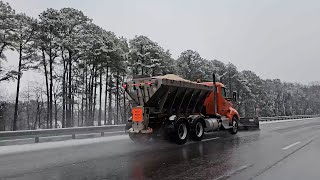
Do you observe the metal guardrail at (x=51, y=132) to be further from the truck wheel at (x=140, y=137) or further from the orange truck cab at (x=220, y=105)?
the orange truck cab at (x=220, y=105)

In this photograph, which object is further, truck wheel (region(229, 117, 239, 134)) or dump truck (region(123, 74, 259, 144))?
truck wheel (region(229, 117, 239, 134))

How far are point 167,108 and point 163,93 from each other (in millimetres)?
897

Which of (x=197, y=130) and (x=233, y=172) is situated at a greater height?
(x=197, y=130)

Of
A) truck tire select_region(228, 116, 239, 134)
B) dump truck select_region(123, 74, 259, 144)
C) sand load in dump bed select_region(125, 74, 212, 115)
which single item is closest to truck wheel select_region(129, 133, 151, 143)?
dump truck select_region(123, 74, 259, 144)

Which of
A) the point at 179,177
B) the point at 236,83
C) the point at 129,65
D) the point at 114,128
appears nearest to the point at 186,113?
the point at 114,128

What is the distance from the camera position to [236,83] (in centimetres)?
7875

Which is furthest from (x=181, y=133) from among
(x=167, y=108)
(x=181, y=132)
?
(x=167, y=108)

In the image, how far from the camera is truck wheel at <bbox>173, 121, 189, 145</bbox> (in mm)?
13039

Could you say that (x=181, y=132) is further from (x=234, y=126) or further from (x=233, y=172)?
(x=233, y=172)

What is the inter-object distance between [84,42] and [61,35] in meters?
2.86

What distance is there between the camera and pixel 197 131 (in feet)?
47.8

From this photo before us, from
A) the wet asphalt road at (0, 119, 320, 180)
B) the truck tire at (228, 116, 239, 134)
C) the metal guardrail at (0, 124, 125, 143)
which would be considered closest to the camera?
the wet asphalt road at (0, 119, 320, 180)

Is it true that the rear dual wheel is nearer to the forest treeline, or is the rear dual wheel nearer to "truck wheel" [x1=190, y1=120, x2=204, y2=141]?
"truck wheel" [x1=190, y1=120, x2=204, y2=141]

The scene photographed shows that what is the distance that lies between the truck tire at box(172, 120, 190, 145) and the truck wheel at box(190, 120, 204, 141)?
0.45m
